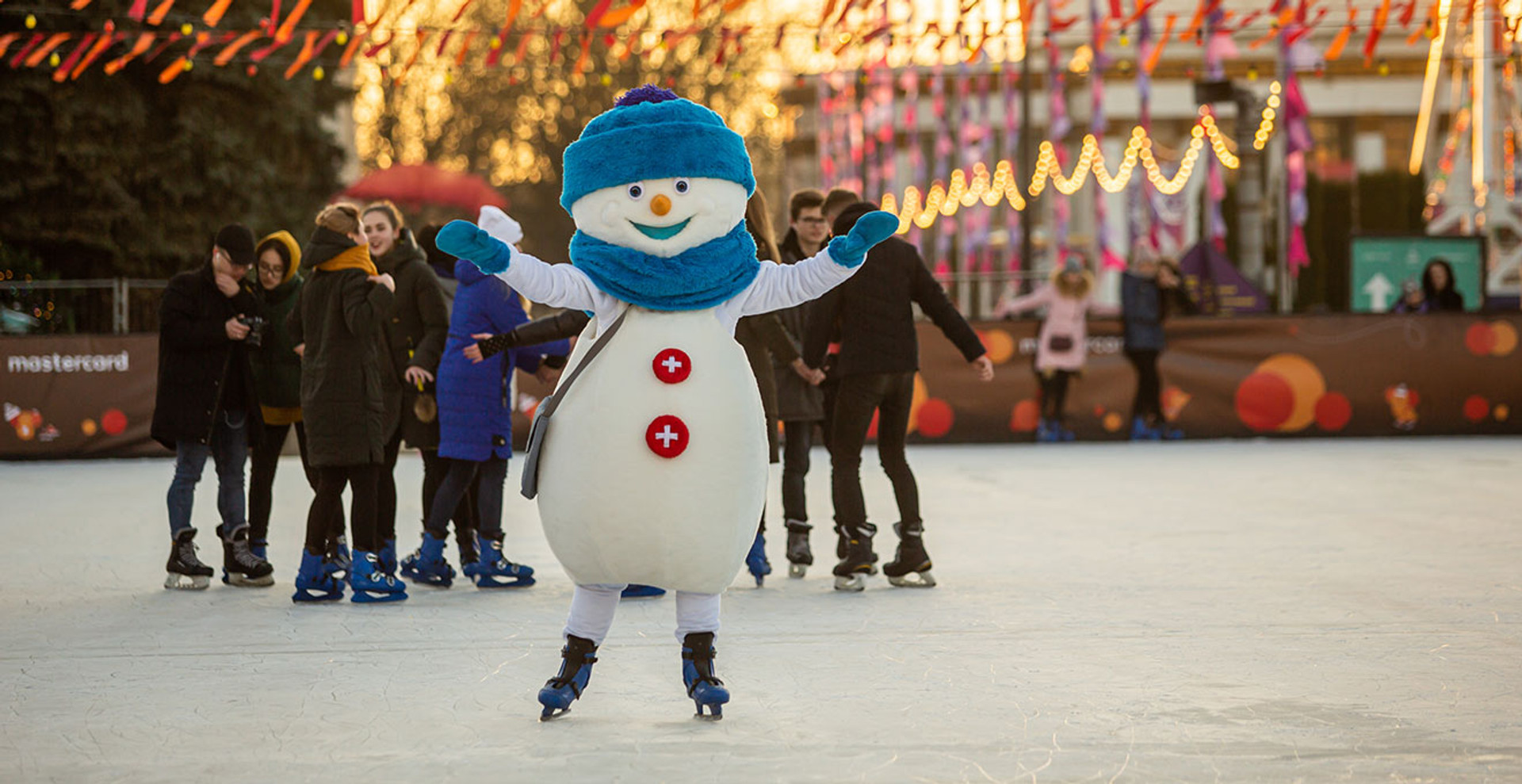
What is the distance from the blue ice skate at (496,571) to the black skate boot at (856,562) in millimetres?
1273

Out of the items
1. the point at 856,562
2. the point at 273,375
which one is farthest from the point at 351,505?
the point at 856,562

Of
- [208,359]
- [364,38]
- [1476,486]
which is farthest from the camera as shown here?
[364,38]

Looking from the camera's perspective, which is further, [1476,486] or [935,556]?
[1476,486]

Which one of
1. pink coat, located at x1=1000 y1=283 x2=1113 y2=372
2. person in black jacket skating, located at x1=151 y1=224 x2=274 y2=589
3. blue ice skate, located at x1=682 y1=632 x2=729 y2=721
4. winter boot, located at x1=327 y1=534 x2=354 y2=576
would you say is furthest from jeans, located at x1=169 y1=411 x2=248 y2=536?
pink coat, located at x1=1000 y1=283 x2=1113 y2=372

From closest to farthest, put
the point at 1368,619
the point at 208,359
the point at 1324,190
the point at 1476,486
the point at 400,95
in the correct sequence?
the point at 1368,619 < the point at 208,359 < the point at 1476,486 < the point at 1324,190 < the point at 400,95

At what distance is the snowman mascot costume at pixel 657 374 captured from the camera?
14.6ft

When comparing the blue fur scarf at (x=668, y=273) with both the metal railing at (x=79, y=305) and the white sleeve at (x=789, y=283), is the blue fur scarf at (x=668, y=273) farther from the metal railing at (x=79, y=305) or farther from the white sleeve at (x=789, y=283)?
the metal railing at (x=79, y=305)

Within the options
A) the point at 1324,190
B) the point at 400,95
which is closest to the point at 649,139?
the point at 1324,190

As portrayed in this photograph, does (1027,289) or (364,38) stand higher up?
(364,38)

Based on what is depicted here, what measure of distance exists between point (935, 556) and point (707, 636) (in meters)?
3.37

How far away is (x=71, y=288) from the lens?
16172 millimetres

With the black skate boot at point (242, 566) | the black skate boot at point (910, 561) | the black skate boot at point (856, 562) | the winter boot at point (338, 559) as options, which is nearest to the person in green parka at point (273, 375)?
the black skate boot at point (242, 566)

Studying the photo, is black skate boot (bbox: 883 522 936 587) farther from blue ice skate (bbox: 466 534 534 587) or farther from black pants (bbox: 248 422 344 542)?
black pants (bbox: 248 422 344 542)

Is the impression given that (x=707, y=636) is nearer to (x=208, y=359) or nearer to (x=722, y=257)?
(x=722, y=257)
